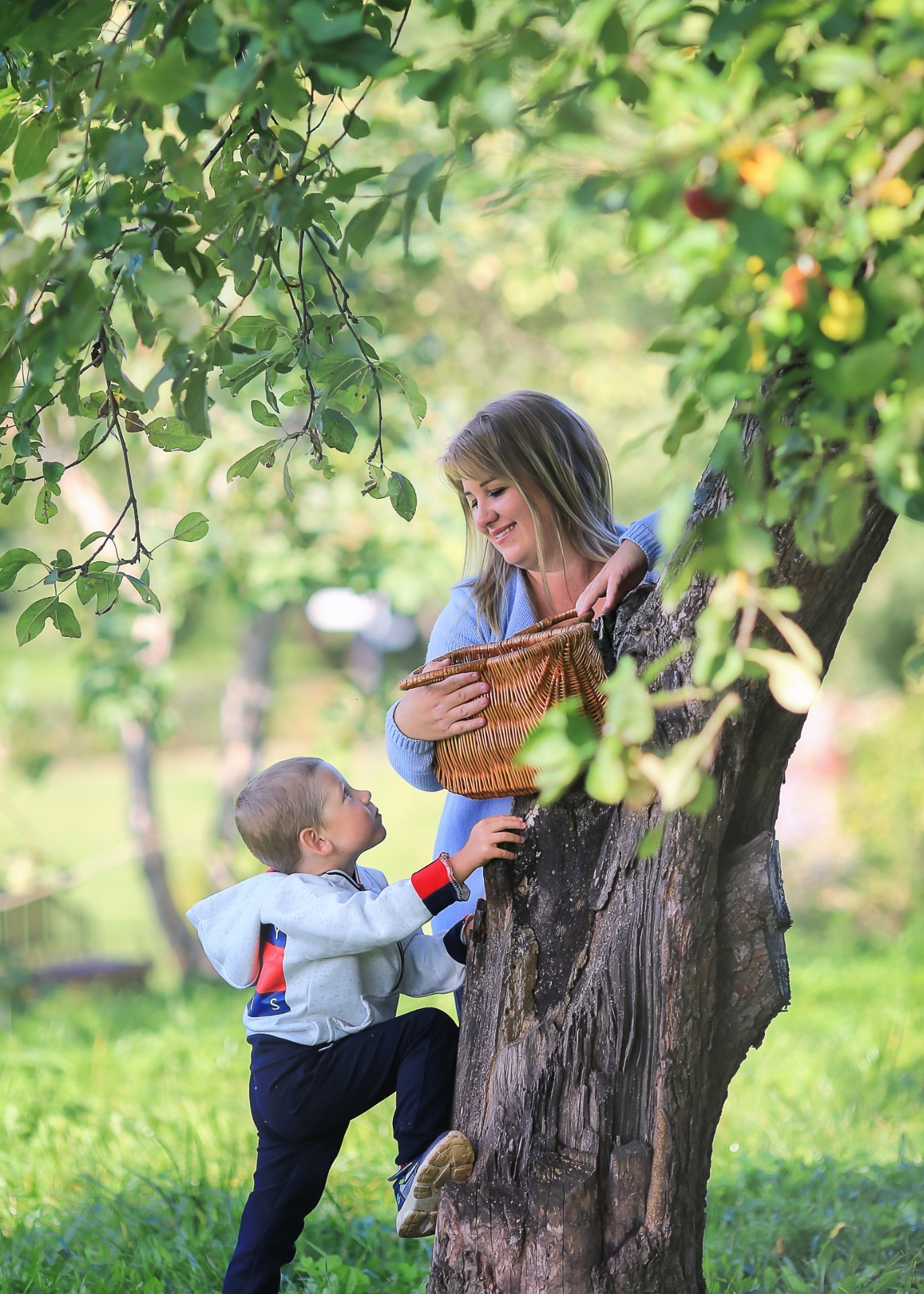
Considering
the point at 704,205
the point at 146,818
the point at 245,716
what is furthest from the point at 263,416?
the point at 245,716

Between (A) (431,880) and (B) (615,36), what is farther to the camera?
(A) (431,880)

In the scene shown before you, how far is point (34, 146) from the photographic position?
5.05 feet

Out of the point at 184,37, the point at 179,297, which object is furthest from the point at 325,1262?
the point at 184,37

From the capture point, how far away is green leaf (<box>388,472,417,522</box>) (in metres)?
1.99

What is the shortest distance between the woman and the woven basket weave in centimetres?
15

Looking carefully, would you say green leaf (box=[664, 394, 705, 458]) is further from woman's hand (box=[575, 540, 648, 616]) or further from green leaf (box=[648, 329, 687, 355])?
woman's hand (box=[575, 540, 648, 616])

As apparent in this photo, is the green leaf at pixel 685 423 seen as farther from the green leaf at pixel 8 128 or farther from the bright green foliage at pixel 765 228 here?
the green leaf at pixel 8 128

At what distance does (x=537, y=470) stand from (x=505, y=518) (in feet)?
0.37

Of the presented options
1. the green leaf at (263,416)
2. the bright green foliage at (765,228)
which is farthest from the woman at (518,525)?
the bright green foliage at (765,228)

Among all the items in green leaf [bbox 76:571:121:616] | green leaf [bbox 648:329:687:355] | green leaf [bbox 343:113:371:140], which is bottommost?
green leaf [bbox 648:329:687:355]

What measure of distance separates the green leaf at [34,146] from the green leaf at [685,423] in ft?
3.16

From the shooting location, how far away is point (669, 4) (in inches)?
37.2

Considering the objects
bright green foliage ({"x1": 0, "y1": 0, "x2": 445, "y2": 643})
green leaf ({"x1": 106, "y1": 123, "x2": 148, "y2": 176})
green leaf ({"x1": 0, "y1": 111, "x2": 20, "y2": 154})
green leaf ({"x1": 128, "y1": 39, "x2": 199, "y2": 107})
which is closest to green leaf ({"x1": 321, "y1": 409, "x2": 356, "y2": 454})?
bright green foliage ({"x1": 0, "y1": 0, "x2": 445, "y2": 643})

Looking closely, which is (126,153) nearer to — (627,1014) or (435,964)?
(627,1014)
